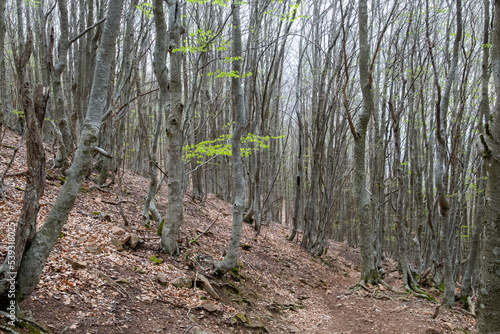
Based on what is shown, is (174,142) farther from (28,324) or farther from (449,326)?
(449,326)

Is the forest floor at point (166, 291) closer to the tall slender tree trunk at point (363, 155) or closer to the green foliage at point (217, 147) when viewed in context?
the tall slender tree trunk at point (363, 155)

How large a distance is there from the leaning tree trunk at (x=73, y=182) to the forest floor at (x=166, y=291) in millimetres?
342

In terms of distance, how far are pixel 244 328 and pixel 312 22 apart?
9772 millimetres

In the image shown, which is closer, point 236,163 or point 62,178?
point 236,163

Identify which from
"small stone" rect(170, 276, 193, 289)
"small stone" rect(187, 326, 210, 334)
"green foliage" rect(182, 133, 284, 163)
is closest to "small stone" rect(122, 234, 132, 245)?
"small stone" rect(170, 276, 193, 289)

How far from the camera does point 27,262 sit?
2.19m

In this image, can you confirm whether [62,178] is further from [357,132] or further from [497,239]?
[497,239]

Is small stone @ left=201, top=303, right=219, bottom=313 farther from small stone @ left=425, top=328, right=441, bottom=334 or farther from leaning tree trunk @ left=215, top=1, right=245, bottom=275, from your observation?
small stone @ left=425, top=328, right=441, bottom=334

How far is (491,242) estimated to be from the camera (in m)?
2.27

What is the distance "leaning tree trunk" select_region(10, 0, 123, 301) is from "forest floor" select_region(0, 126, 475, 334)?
0.34 metres

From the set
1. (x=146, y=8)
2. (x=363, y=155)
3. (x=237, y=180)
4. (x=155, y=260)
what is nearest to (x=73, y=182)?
(x=155, y=260)

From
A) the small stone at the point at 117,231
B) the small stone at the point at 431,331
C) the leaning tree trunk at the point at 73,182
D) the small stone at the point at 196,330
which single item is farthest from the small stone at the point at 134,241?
the small stone at the point at 431,331

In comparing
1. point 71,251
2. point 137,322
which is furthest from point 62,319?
point 71,251

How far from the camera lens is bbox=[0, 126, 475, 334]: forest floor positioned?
2.97 m
